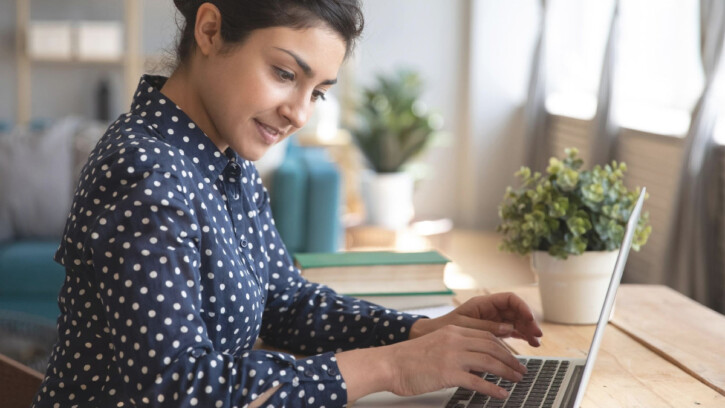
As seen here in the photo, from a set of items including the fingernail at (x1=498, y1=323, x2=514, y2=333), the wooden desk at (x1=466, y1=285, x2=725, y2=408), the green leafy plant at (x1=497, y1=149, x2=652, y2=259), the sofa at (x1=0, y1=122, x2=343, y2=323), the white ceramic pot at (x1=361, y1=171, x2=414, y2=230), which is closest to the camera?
the wooden desk at (x1=466, y1=285, x2=725, y2=408)

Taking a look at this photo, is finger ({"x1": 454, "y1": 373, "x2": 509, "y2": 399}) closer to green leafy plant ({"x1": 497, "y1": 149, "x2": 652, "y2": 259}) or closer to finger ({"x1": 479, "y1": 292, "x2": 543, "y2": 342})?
finger ({"x1": 479, "y1": 292, "x2": 543, "y2": 342})

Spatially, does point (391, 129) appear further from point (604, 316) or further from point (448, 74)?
point (604, 316)

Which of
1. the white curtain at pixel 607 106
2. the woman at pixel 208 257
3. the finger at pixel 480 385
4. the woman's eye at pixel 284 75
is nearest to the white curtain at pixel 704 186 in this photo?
the white curtain at pixel 607 106

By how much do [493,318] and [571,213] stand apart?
23 cm

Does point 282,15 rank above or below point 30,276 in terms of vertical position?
above

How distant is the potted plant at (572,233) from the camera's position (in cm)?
146

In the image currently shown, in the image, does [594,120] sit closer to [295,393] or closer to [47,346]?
[47,346]

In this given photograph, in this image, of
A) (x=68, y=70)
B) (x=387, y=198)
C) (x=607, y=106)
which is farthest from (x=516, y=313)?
(x=68, y=70)

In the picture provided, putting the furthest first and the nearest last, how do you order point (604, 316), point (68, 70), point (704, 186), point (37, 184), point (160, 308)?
point (68, 70) < point (37, 184) < point (704, 186) < point (604, 316) < point (160, 308)

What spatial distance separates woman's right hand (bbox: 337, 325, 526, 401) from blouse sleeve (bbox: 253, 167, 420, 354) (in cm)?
28

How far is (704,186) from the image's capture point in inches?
135

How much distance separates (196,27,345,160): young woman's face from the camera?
1.14m

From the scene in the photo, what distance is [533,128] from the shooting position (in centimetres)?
580

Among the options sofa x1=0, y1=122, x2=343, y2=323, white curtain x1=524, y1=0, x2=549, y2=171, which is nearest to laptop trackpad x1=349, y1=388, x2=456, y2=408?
sofa x1=0, y1=122, x2=343, y2=323
